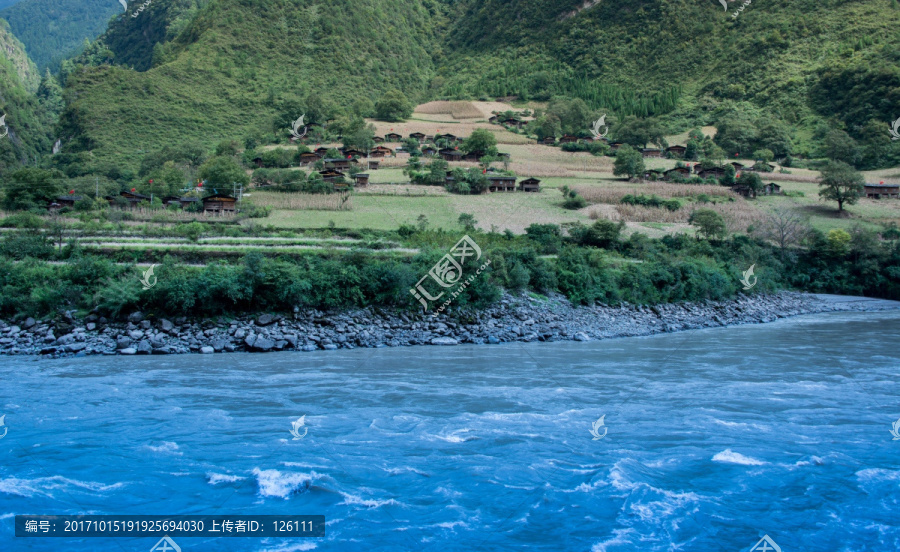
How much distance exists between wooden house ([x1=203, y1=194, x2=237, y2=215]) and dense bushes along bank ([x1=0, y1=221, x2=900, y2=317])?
32.7 feet

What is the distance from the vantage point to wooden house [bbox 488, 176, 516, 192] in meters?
43.8

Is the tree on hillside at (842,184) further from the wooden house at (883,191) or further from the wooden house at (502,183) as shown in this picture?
the wooden house at (502,183)

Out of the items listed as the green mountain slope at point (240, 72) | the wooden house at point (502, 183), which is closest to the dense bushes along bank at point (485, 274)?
the wooden house at point (502, 183)

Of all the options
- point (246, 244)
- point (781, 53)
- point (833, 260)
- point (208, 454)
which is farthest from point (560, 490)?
point (781, 53)

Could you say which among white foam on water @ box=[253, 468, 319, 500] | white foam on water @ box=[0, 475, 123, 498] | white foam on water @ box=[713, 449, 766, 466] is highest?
white foam on water @ box=[0, 475, 123, 498]

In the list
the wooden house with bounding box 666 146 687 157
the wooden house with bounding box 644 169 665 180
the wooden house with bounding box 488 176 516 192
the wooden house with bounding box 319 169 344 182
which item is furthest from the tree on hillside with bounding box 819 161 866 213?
the wooden house with bounding box 319 169 344 182

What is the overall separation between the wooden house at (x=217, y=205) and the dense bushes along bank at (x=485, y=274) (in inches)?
392

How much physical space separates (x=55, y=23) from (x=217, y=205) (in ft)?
502

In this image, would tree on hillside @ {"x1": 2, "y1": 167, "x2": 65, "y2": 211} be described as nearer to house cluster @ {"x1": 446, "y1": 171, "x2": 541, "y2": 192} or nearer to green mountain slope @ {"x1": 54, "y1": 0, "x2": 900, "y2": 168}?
house cluster @ {"x1": 446, "y1": 171, "x2": 541, "y2": 192}

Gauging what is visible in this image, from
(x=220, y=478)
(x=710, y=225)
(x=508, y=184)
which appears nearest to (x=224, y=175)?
(x=508, y=184)

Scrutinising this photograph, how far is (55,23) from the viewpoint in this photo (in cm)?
14925

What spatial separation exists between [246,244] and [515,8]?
371ft

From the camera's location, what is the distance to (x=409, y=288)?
22266 mm

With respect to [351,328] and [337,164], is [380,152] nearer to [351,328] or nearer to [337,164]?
[337,164]
